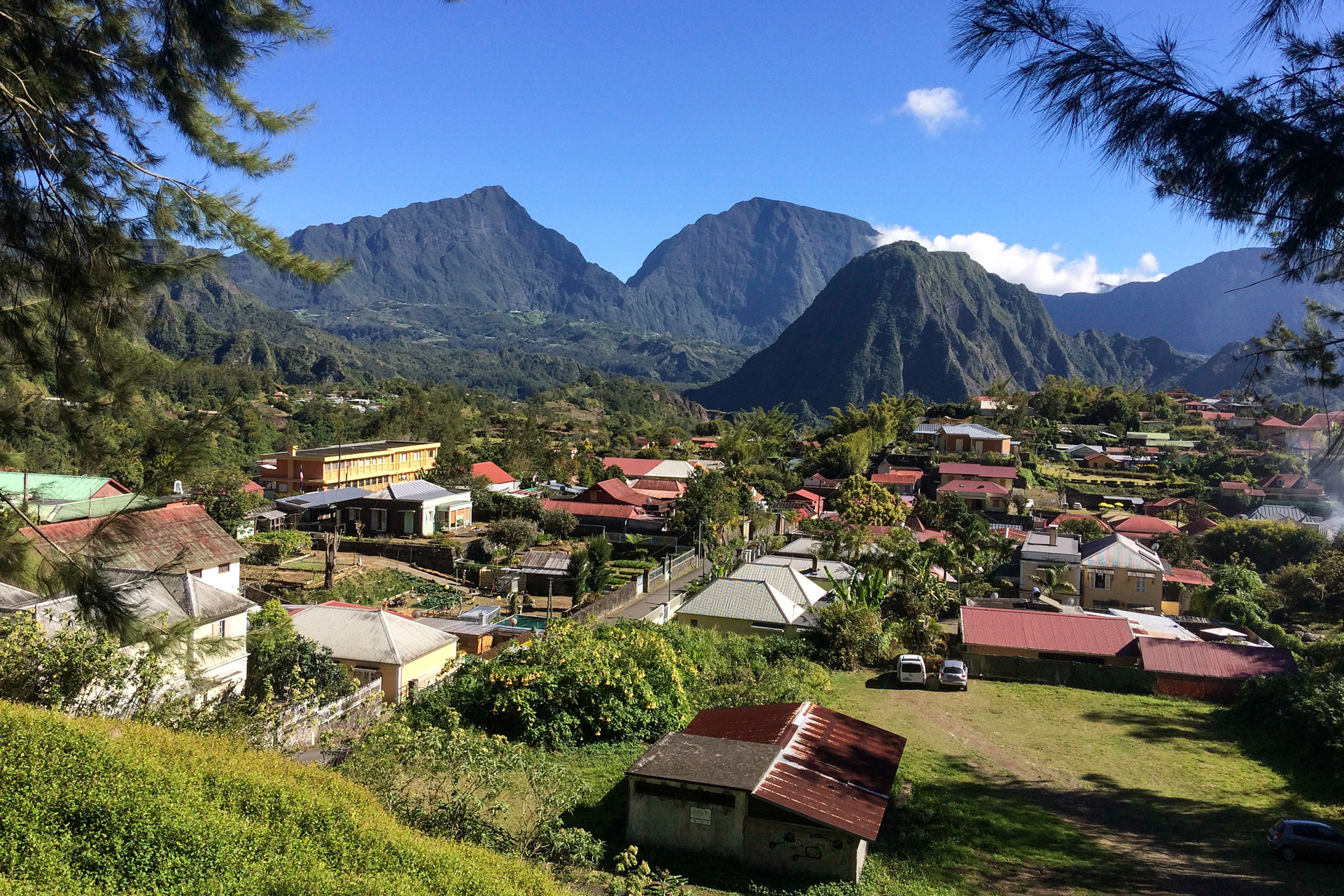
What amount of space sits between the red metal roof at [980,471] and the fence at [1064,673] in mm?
30826

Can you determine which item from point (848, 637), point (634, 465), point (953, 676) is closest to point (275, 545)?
point (848, 637)

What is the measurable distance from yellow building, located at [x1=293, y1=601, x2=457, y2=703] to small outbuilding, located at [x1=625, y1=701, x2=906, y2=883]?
588 centimetres

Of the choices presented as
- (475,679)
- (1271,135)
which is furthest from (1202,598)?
(1271,135)

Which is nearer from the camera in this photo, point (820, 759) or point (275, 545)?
point (820, 759)

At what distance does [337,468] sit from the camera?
43781 millimetres

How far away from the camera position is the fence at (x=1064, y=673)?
17.3m

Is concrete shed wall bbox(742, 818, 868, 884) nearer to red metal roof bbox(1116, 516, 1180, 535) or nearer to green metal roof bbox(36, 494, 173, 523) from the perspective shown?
green metal roof bbox(36, 494, 173, 523)

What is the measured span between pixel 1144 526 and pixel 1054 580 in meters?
15.2

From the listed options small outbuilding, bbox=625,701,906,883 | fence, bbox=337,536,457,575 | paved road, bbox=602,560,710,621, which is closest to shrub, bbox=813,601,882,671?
paved road, bbox=602,560,710,621

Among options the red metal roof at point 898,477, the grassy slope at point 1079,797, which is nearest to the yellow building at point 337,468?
the red metal roof at point 898,477

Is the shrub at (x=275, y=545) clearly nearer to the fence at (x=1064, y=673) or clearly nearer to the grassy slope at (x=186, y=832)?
the fence at (x=1064, y=673)

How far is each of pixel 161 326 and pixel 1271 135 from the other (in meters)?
7.29

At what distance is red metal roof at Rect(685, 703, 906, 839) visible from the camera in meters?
8.70

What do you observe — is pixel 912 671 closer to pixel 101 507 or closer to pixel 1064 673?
pixel 1064 673
